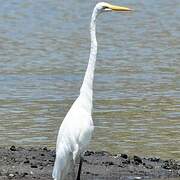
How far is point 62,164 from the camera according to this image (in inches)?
375

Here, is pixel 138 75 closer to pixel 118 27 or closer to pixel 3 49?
pixel 3 49

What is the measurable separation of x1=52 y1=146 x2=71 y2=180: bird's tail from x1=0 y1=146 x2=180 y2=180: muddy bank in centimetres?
111

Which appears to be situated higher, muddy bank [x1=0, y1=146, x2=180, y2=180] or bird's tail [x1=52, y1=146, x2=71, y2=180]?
bird's tail [x1=52, y1=146, x2=71, y2=180]

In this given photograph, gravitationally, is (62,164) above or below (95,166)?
above

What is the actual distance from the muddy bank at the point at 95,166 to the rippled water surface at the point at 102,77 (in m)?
1.17

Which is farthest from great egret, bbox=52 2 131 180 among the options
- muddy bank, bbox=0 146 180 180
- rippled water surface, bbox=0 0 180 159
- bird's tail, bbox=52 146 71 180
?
rippled water surface, bbox=0 0 180 159

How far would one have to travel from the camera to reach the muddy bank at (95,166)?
1089 centimetres

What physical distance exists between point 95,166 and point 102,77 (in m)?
9.37

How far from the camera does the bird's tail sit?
31.2 feet

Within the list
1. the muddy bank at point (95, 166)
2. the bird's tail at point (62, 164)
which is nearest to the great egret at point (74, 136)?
the bird's tail at point (62, 164)

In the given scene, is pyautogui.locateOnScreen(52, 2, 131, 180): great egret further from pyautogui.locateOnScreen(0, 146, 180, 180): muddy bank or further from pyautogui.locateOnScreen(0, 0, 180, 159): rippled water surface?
pyautogui.locateOnScreen(0, 0, 180, 159): rippled water surface

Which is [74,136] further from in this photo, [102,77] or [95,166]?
[102,77]

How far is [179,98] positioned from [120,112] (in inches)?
72.1

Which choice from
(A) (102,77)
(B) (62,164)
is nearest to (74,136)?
(B) (62,164)
